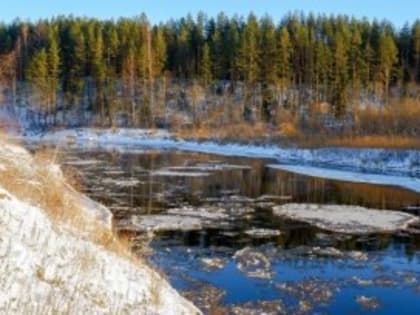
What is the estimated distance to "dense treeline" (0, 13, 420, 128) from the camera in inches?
3029

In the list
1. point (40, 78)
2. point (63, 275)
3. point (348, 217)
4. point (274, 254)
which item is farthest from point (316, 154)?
point (40, 78)

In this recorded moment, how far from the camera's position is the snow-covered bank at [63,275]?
6.88 metres

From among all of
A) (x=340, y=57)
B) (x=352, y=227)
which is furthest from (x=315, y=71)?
(x=352, y=227)

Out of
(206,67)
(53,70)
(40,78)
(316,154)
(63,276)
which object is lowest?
(316,154)

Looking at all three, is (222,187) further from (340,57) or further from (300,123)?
(340,57)

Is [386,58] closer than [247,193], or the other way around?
[247,193]

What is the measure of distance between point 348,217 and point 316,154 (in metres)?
22.8

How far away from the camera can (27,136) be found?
68.9 meters

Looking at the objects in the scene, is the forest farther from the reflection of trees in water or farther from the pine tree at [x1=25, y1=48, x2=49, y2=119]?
the reflection of trees in water

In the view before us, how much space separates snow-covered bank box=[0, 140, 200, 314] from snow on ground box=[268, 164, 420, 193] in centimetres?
2117

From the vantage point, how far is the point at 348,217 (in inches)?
787

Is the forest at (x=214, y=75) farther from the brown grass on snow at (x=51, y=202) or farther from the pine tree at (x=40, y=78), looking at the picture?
the brown grass on snow at (x=51, y=202)

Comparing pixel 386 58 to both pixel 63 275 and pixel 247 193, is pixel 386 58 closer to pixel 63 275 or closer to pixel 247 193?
pixel 247 193

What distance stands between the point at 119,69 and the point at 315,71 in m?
24.8
